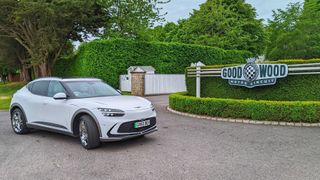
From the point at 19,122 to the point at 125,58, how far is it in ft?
38.9

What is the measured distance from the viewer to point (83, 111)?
540 cm

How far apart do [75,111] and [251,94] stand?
20.3 ft

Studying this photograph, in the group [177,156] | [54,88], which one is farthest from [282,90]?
[54,88]

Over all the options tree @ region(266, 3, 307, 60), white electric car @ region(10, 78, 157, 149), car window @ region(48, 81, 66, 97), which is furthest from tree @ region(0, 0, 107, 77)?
tree @ region(266, 3, 307, 60)

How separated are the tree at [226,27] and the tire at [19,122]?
77.6ft

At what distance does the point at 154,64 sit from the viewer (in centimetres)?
1953

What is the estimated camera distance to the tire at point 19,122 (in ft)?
22.7

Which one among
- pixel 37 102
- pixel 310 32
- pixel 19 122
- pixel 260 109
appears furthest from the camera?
pixel 310 32

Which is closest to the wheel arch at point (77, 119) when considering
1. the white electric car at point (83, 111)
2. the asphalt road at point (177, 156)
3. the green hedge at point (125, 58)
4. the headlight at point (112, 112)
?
the white electric car at point (83, 111)

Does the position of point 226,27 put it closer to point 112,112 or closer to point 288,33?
point 288,33

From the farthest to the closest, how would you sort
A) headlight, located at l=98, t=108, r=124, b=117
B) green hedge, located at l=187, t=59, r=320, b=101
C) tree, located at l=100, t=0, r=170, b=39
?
tree, located at l=100, t=0, r=170, b=39
green hedge, located at l=187, t=59, r=320, b=101
headlight, located at l=98, t=108, r=124, b=117

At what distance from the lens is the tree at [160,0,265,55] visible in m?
28.8

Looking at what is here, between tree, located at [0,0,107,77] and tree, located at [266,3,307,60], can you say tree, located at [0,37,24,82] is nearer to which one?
tree, located at [0,0,107,77]

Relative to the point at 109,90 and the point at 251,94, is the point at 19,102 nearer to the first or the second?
the point at 109,90
